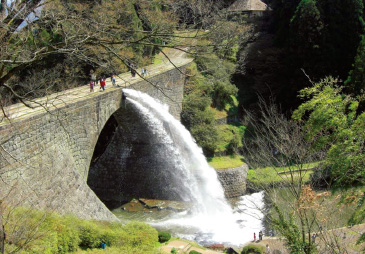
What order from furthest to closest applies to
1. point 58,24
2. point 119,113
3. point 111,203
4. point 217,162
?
point 217,162
point 111,203
point 119,113
point 58,24

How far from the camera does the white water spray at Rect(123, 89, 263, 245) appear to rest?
58.6 feet

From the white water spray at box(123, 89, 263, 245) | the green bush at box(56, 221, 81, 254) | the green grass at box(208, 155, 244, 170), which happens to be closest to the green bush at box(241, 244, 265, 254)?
the white water spray at box(123, 89, 263, 245)

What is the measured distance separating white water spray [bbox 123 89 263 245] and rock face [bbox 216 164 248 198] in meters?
0.43

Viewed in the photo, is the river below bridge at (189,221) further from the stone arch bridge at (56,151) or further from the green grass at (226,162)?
the stone arch bridge at (56,151)

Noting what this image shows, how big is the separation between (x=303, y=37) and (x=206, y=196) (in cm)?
1341

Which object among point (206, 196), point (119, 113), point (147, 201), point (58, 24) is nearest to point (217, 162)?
point (206, 196)

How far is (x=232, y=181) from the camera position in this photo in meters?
22.7

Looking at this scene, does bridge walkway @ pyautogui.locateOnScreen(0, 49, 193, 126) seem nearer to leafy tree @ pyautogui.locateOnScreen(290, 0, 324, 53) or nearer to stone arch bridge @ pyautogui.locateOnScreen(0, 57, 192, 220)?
stone arch bridge @ pyautogui.locateOnScreen(0, 57, 192, 220)

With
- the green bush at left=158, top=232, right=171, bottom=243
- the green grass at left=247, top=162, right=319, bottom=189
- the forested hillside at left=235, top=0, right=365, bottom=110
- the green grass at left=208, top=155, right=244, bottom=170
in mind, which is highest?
the forested hillside at left=235, top=0, right=365, bottom=110

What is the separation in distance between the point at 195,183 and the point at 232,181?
2.81 m

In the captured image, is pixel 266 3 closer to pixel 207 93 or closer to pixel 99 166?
pixel 207 93

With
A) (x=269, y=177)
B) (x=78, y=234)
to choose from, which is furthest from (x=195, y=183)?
(x=78, y=234)

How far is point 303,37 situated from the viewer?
27656 mm

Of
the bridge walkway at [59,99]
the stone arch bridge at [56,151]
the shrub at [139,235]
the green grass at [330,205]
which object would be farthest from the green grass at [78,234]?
the green grass at [330,205]
